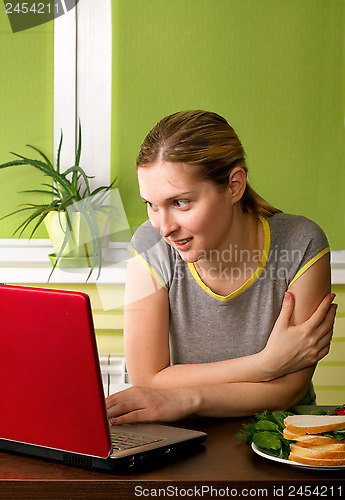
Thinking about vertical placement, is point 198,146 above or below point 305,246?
above

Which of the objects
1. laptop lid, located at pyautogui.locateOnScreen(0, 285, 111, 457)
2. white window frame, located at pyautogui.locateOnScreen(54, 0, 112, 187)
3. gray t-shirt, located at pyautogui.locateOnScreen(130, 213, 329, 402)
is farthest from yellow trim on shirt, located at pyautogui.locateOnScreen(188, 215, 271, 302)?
white window frame, located at pyautogui.locateOnScreen(54, 0, 112, 187)

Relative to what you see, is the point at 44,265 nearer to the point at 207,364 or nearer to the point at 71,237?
the point at 71,237

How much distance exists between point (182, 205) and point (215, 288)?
26cm

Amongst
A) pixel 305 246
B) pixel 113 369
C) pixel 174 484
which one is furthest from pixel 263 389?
pixel 113 369

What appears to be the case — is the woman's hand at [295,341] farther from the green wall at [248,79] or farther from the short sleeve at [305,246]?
the green wall at [248,79]

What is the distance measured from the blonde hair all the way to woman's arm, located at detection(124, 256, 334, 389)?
0.27 metres

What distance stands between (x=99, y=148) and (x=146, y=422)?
5.11 ft

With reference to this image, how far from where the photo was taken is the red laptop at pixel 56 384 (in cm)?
78

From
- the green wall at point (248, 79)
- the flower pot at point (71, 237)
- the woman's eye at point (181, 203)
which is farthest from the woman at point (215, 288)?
the green wall at point (248, 79)

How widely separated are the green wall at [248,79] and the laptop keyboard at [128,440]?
1.60 metres

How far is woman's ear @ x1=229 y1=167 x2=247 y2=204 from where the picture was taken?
1.35 m

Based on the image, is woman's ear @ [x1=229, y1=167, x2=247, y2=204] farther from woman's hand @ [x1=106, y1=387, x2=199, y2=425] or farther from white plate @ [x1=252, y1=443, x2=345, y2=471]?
white plate @ [x1=252, y1=443, x2=345, y2=471]

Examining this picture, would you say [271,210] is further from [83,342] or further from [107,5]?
[107,5]

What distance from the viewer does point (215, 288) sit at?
56.2 inches
